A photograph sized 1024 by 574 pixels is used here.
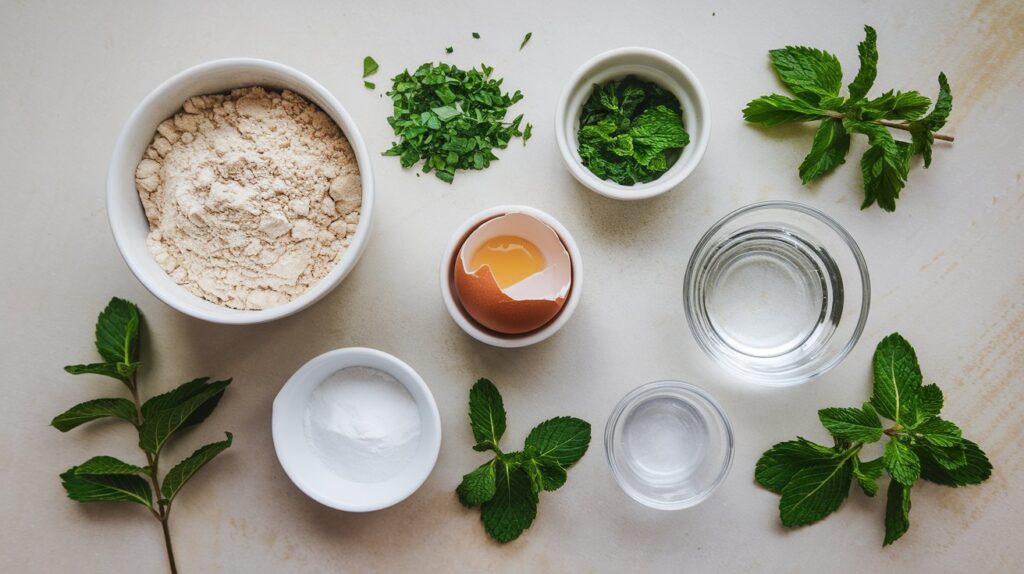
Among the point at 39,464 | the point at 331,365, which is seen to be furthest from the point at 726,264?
the point at 39,464

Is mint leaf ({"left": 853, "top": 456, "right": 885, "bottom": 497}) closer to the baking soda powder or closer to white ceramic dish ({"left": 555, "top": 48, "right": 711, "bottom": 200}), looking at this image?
white ceramic dish ({"left": 555, "top": 48, "right": 711, "bottom": 200})

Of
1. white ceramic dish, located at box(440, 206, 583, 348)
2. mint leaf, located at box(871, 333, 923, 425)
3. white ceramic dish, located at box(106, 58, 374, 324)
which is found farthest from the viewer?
mint leaf, located at box(871, 333, 923, 425)

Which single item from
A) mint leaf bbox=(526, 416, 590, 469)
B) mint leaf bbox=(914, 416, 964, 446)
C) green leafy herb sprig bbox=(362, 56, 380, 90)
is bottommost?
mint leaf bbox=(526, 416, 590, 469)

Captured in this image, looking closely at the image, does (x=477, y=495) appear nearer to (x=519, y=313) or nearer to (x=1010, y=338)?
(x=519, y=313)

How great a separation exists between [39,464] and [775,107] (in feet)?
5.31

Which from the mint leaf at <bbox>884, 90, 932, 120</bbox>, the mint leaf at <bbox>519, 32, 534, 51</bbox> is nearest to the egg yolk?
the mint leaf at <bbox>519, 32, 534, 51</bbox>

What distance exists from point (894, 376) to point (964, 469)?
0.23 m

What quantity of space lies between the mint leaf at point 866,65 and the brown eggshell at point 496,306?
0.71 metres

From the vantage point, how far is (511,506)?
1266 mm

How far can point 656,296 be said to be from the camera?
51.3 inches

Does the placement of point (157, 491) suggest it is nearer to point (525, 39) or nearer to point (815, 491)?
point (525, 39)

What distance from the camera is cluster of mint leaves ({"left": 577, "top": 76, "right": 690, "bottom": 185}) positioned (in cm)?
122

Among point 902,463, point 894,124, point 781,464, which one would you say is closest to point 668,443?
point 781,464

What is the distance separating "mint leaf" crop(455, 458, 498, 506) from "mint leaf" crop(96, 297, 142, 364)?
0.69 m
